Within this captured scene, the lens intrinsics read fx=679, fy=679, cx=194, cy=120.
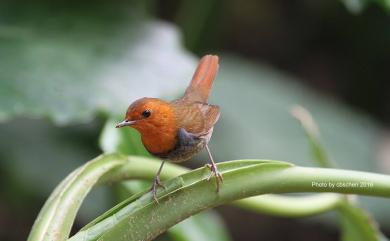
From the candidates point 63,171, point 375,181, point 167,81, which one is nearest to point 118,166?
point 375,181

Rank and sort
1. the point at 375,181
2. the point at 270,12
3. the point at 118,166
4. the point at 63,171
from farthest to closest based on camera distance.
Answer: the point at 270,12, the point at 63,171, the point at 118,166, the point at 375,181

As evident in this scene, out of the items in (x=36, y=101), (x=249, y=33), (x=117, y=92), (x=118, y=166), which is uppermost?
(x=249, y=33)

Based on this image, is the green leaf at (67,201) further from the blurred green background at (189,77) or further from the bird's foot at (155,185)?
the blurred green background at (189,77)

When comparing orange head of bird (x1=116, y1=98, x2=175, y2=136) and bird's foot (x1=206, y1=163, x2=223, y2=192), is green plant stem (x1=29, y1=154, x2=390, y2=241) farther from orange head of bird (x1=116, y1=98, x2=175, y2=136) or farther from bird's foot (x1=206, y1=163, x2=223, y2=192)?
orange head of bird (x1=116, y1=98, x2=175, y2=136)

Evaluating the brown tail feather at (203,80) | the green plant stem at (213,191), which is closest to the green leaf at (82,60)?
the brown tail feather at (203,80)

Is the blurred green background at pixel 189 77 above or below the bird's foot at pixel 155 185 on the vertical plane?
above

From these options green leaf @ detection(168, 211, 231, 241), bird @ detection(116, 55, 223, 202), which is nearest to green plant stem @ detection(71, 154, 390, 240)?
bird @ detection(116, 55, 223, 202)

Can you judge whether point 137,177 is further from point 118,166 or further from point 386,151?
point 386,151

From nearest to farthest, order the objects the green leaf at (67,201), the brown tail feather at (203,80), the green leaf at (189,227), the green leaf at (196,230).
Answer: the green leaf at (67,201) → the brown tail feather at (203,80) → the green leaf at (189,227) → the green leaf at (196,230)
